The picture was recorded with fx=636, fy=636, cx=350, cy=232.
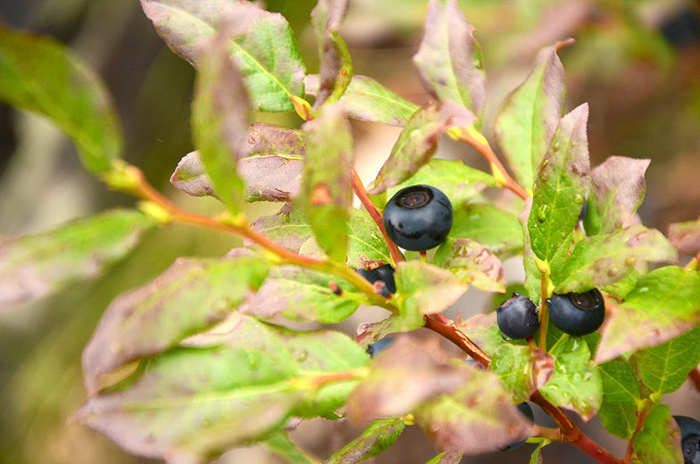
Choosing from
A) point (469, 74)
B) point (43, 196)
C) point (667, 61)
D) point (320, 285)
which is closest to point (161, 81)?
point (43, 196)

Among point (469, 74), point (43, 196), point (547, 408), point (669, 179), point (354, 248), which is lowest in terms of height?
point (43, 196)

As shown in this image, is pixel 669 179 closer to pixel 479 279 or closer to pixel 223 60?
pixel 479 279

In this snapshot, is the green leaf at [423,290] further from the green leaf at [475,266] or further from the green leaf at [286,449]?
the green leaf at [286,449]

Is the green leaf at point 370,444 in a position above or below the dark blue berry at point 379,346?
below

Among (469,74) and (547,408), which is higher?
(469,74)

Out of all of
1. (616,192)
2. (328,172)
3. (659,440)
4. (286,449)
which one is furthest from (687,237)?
(286,449)

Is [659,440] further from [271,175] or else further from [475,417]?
[271,175]

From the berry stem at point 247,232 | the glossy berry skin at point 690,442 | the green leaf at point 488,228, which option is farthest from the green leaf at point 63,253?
the glossy berry skin at point 690,442
